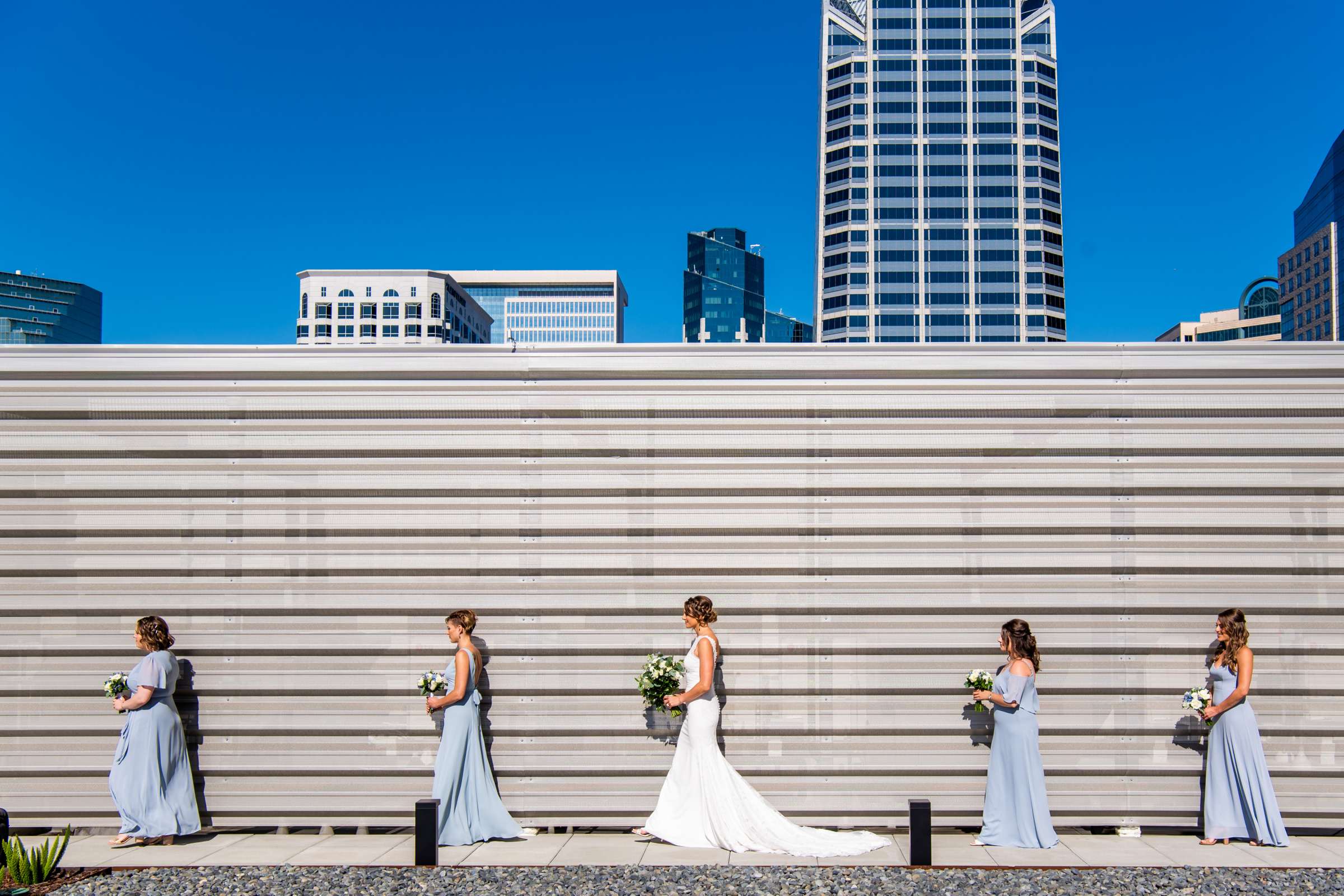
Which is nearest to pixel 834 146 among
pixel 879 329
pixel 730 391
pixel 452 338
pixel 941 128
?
pixel 941 128

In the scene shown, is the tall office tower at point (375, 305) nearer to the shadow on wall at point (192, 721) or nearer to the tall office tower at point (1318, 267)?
the tall office tower at point (1318, 267)

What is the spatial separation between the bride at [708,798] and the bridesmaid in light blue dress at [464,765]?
1.08 m

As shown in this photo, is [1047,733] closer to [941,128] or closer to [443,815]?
[443,815]

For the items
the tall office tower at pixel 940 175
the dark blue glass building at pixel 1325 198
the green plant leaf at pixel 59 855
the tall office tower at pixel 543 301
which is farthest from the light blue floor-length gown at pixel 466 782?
the tall office tower at pixel 543 301

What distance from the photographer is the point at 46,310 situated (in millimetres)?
170875

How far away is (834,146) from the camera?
96.1 meters

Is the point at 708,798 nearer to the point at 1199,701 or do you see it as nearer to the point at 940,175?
the point at 1199,701

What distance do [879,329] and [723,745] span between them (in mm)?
87569

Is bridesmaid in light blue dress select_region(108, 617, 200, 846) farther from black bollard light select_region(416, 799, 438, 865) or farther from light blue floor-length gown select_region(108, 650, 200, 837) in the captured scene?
black bollard light select_region(416, 799, 438, 865)

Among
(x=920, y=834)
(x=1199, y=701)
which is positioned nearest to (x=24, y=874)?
(x=920, y=834)

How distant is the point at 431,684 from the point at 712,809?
204cm

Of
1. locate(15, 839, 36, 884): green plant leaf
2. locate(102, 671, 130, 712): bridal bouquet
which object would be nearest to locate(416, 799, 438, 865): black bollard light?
locate(15, 839, 36, 884): green plant leaf

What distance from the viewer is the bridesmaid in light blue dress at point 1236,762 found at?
5.84m

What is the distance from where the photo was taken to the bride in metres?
5.80
